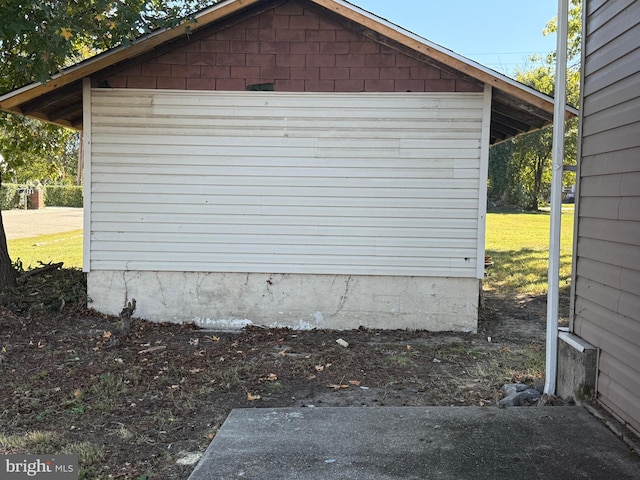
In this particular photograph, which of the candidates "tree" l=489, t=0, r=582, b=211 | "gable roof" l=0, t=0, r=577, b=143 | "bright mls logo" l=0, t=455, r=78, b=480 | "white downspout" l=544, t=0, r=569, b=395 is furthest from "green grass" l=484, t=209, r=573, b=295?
"tree" l=489, t=0, r=582, b=211

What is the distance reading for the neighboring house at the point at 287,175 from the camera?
7105 mm

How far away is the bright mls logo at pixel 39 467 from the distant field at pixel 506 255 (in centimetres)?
721

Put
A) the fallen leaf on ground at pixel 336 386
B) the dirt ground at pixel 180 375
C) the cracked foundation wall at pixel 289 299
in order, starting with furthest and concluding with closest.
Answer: the cracked foundation wall at pixel 289 299 → the fallen leaf on ground at pixel 336 386 → the dirt ground at pixel 180 375

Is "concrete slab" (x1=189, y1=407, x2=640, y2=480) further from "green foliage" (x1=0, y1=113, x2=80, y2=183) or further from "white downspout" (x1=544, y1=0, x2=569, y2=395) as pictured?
"green foliage" (x1=0, y1=113, x2=80, y2=183)

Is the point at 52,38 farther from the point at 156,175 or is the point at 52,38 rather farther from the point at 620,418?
the point at 620,418

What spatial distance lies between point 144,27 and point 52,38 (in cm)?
112

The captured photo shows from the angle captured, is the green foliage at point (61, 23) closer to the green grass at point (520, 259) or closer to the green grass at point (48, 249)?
the green grass at point (48, 249)

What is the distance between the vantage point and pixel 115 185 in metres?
7.30

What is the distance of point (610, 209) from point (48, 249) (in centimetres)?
1467

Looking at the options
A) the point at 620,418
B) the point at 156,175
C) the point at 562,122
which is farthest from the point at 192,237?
the point at 620,418

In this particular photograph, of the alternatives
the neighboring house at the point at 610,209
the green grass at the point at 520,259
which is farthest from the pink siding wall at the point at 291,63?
the green grass at the point at 520,259

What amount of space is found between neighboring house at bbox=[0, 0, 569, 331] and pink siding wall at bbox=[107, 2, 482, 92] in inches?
0.7

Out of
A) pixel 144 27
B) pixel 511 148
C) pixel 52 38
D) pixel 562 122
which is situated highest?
pixel 511 148

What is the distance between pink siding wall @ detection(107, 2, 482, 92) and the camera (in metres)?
7.08
